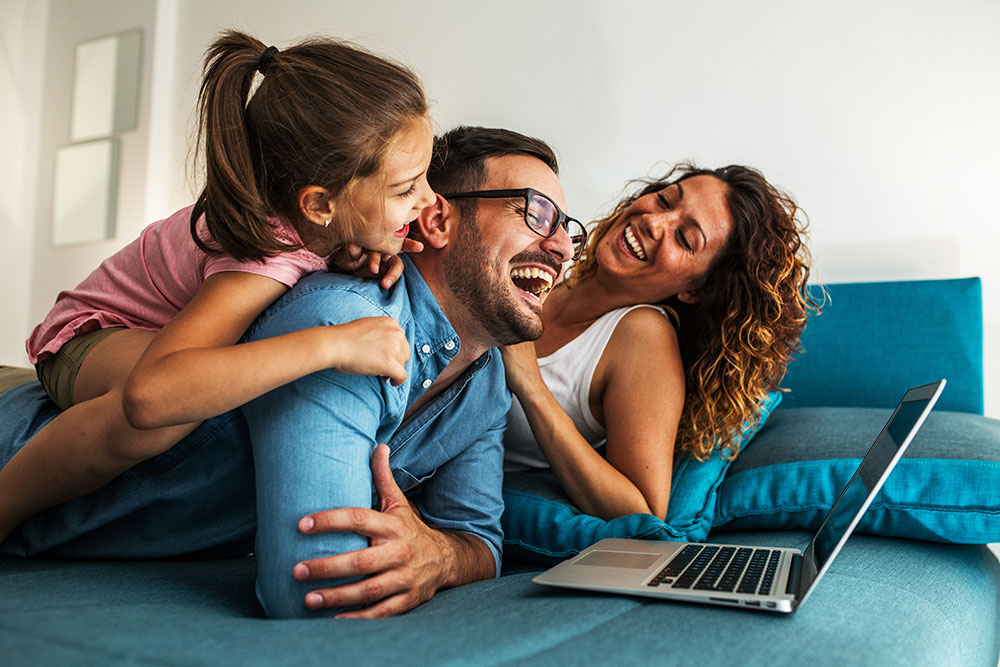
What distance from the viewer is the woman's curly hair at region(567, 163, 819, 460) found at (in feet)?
6.34

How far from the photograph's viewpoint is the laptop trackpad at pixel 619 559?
3.81 ft

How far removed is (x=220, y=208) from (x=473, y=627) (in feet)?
2.46

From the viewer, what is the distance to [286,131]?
4.17 ft

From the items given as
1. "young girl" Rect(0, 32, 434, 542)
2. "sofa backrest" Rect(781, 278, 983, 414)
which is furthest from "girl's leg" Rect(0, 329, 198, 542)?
"sofa backrest" Rect(781, 278, 983, 414)

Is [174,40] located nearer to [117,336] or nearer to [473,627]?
[117,336]

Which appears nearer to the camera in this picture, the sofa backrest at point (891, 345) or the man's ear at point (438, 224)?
the man's ear at point (438, 224)

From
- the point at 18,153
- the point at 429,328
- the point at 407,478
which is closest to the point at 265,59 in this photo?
the point at 429,328

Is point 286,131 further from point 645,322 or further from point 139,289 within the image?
point 645,322

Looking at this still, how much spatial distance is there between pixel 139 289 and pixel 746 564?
3.98 feet

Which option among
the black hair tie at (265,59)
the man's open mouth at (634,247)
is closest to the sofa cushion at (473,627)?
the black hair tie at (265,59)

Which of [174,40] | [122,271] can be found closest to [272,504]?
[122,271]

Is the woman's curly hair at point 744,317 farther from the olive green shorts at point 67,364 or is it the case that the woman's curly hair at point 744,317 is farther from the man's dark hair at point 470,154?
the olive green shorts at point 67,364

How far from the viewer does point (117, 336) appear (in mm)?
1430

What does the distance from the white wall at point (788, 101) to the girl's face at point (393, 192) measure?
164 centimetres
